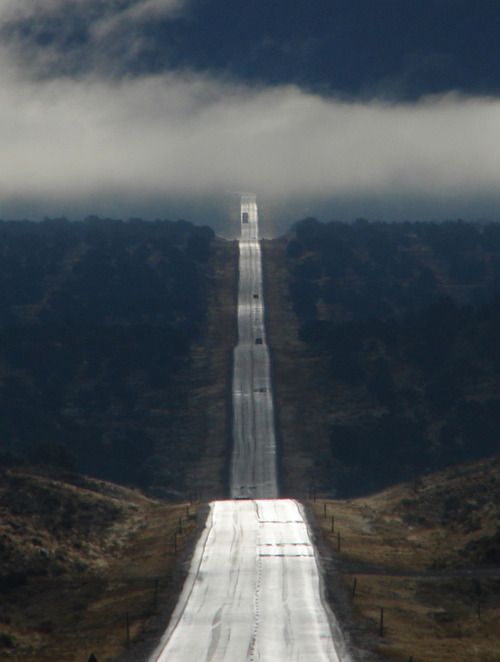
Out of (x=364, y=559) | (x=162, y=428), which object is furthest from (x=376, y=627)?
(x=162, y=428)

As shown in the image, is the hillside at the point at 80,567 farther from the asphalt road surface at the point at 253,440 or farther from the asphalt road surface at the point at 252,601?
the asphalt road surface at the point at 253,440

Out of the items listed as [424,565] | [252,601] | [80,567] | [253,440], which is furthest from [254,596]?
[253,440]

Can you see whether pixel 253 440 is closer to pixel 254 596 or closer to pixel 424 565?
pixel 424 565

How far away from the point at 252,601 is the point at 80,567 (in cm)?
1705

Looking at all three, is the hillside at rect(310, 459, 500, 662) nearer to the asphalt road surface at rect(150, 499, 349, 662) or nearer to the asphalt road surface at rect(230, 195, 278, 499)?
the asphalt road surface at rect(150, 499, 349, 662)

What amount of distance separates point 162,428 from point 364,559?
116635mm

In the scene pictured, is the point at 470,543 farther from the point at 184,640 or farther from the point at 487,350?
the point at 487,350

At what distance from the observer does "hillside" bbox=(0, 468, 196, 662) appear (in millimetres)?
54312

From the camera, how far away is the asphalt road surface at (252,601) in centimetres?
4844

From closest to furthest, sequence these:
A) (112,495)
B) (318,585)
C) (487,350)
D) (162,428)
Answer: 1. (318,585)
2. (112,495)
3. (162,428)
4. (487,350)

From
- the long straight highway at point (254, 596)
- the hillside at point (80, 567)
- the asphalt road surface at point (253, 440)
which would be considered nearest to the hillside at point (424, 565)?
the long straight highway at point (254, 596)

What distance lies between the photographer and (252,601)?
58.3 meters

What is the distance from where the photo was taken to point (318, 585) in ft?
205

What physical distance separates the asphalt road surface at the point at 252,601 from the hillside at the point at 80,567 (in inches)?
69.2
